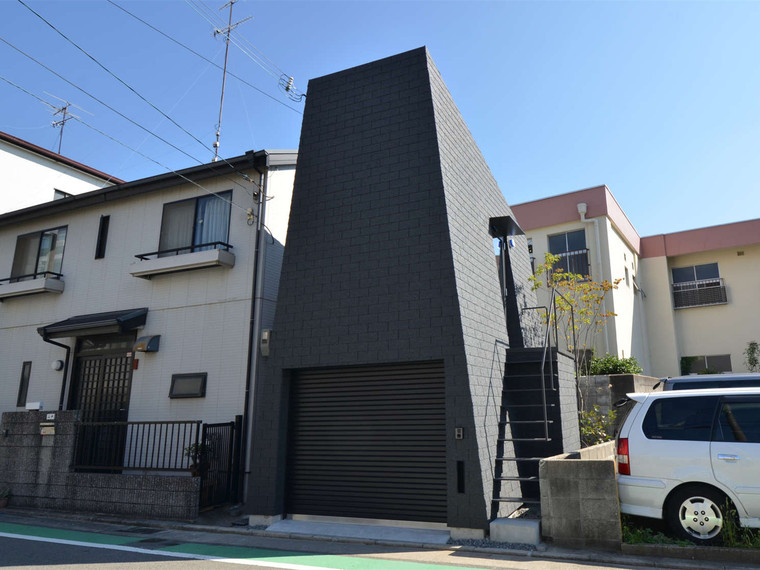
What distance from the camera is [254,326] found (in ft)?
33.8

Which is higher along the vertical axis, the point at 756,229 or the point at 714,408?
the point at 756,229

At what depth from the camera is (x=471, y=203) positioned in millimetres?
9805

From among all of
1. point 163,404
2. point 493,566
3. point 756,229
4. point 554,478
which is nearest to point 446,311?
point 554,478

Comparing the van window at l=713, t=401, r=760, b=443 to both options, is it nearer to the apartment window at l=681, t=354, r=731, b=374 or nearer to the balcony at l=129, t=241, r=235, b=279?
the balcony at l=129, t=241, r=235, b=279

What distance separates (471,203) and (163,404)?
6971 mm

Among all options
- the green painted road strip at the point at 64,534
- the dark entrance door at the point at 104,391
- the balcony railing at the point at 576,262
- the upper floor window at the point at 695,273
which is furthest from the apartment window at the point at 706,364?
the green painted road strip at the point at 64,534

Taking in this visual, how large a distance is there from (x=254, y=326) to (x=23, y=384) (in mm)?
6773

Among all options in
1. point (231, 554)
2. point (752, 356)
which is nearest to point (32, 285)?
point (231, 554)

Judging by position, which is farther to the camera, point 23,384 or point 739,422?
point 23,384

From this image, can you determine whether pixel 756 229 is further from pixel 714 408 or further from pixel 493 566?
pixel 493 566

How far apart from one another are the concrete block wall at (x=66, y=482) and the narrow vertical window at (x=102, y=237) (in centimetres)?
383

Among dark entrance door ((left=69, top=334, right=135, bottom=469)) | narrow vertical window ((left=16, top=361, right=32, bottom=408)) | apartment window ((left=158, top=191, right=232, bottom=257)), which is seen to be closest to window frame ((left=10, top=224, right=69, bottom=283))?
narrow vertical window ((left=16, top=361, right=32, bottom=408))

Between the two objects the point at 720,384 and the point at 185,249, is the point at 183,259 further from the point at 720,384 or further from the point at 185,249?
the point at 720,384

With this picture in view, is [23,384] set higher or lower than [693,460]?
higher
